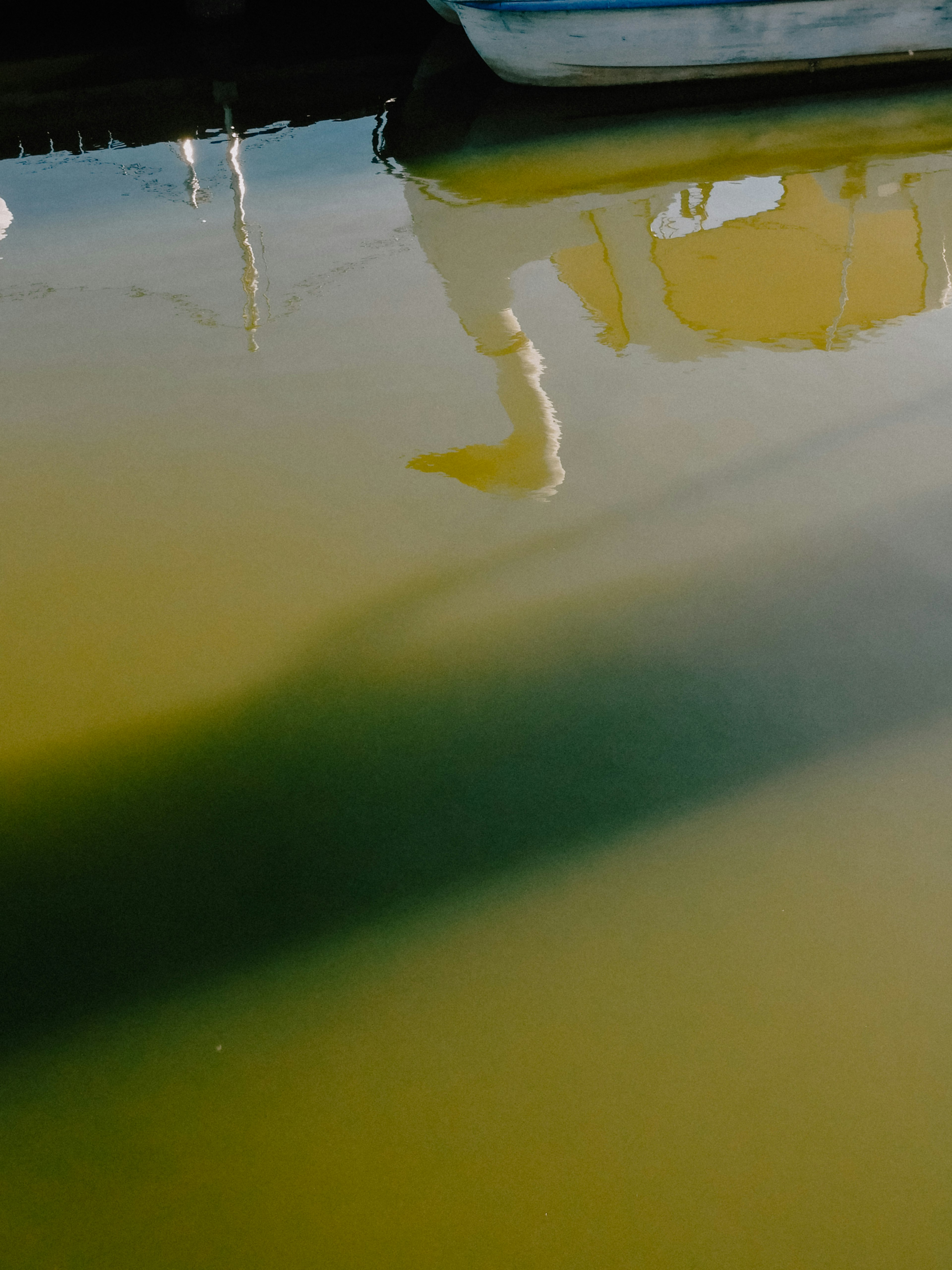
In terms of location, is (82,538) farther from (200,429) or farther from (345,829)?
(345,829)

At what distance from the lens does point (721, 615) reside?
2.63 m

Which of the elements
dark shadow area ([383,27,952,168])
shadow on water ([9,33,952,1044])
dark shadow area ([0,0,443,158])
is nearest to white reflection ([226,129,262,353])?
dark shadow area ([0,0,443,158])

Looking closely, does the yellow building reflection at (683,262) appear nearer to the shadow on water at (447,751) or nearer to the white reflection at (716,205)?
the white reflection at (716,205)

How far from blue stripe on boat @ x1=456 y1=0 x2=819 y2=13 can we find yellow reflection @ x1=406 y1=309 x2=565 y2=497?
520 centimetres

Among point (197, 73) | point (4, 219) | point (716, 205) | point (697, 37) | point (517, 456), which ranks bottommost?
point (517, 456)

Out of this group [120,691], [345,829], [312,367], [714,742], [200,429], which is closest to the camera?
[345,829]

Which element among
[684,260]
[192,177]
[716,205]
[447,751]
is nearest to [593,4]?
[716,205]

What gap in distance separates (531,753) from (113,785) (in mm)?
1023

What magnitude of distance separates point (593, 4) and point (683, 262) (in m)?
3.91

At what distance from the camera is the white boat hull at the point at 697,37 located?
7.29m

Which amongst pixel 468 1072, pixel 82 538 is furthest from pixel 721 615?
pixel 82 538

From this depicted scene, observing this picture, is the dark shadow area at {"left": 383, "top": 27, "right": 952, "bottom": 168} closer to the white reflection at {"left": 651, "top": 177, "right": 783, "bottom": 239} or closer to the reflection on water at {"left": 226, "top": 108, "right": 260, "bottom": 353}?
the reflection on water at {"left": 226, "top": 108, "right": 260, "bottom": 353}

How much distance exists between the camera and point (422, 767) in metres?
2.27

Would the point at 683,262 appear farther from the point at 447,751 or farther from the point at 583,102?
the point at 583,102
